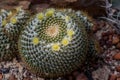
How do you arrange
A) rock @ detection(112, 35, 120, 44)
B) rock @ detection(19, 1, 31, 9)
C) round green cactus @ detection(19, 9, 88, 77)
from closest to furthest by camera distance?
round green cactus @ detection(19, 9, 88, 77)
rock @ detection(112, 35, 120, 44)
rock @ detection(19, 1, 31, 9)

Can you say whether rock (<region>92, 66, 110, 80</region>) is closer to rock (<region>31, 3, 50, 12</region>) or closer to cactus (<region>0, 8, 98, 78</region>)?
cactus (<region>0, 8, 98, 78</region>)

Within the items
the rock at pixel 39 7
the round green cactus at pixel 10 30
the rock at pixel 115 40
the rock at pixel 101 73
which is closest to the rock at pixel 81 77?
the rock at pixel 101 73

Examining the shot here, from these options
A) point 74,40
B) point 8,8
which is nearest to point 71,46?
point 74,40

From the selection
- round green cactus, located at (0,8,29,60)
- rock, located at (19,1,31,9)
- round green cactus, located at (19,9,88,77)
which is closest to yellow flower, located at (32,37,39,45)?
round green cactus, located at (19,9,88,77)

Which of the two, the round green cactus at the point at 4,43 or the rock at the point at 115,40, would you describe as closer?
the round green cactus at the point at 4,43

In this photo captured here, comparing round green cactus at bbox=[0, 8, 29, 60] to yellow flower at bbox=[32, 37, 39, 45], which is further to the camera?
round green cactus at bbox=[0, 8, 29, 60]

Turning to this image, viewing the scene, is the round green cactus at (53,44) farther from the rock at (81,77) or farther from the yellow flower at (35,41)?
the rock at (81,77)

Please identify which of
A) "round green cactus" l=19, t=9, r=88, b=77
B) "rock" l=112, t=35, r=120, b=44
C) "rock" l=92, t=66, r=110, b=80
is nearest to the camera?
"round green cactus" l=19, t=9, r=88, b=77

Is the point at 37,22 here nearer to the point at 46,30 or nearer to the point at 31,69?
the point at 46,30

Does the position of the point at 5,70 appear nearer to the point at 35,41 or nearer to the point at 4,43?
the point at 4,43
